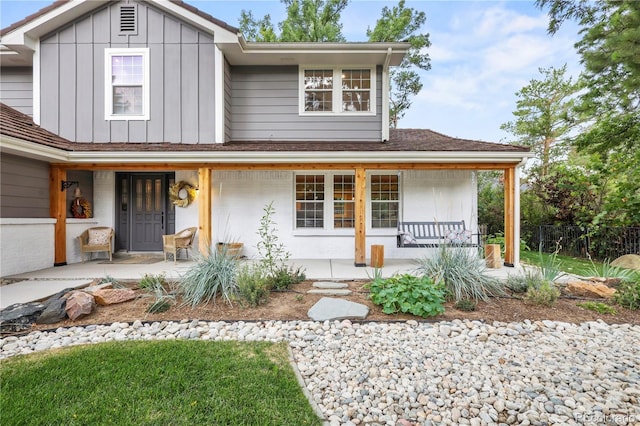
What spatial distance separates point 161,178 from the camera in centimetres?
782

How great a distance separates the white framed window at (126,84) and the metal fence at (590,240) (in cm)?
1002

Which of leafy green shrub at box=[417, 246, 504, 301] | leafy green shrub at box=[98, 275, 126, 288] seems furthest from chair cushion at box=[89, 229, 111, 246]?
leafy green shrub at box=[417, 246, 504, 301]

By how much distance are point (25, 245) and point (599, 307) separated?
9235 mm

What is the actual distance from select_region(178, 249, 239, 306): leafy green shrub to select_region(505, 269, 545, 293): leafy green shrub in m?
3.93

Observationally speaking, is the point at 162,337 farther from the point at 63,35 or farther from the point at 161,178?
the point at 63,35

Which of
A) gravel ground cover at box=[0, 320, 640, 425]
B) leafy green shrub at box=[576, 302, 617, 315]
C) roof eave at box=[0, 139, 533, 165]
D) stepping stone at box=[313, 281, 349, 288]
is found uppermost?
roof eave at box=[0, 139, 533, 165]

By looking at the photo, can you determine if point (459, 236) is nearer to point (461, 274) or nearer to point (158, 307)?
point (461, 274)

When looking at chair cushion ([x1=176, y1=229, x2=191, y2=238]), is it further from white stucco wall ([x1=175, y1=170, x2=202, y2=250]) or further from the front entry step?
the front entry step

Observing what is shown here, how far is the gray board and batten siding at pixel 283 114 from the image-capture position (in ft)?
25.6

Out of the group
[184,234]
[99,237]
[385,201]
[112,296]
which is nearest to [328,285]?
[112,296]

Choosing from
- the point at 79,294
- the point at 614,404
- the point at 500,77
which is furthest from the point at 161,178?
the point at 500,77

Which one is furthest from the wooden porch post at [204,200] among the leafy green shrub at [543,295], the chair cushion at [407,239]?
the leafy green shrub at [543,295]

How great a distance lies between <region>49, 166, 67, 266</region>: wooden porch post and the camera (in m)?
Result: 6.28

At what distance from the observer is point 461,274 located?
13.5ft
